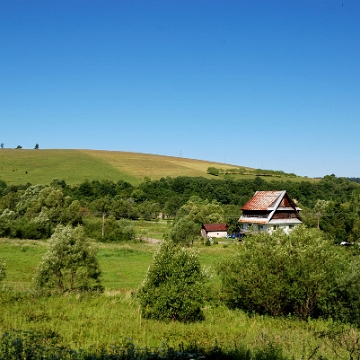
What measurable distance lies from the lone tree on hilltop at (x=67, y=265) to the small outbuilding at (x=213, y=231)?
142 feet

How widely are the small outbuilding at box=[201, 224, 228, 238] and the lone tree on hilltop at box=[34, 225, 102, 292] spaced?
142ft

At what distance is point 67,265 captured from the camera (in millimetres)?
22719

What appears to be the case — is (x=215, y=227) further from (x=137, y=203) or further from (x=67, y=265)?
(x=67, y=265)

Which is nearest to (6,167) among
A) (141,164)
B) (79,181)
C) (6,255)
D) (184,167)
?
(79,181)

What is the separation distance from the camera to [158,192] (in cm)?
9938

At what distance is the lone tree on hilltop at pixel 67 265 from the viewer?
22375mm

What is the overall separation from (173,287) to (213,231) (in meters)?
52.6

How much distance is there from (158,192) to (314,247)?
83.9 m

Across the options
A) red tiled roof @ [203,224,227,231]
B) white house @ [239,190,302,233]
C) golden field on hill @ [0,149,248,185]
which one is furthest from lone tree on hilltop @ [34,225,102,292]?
golden field on hill @ [0,149,248,185]

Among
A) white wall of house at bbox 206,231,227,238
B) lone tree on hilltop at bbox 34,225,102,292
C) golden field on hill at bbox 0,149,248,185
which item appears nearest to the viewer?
lone tree on hilltop at bbox 34,225,102,292

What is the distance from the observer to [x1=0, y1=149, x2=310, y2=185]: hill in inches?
4188

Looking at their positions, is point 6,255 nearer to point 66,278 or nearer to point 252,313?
point 66,278

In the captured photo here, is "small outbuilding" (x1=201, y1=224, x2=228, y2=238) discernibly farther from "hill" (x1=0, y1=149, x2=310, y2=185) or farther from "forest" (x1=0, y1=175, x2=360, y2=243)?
"hill" (x1=0, y1=149, x2=310, y2=185)

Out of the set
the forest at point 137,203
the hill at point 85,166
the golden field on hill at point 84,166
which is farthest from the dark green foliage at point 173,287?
the hill at point 85,166
